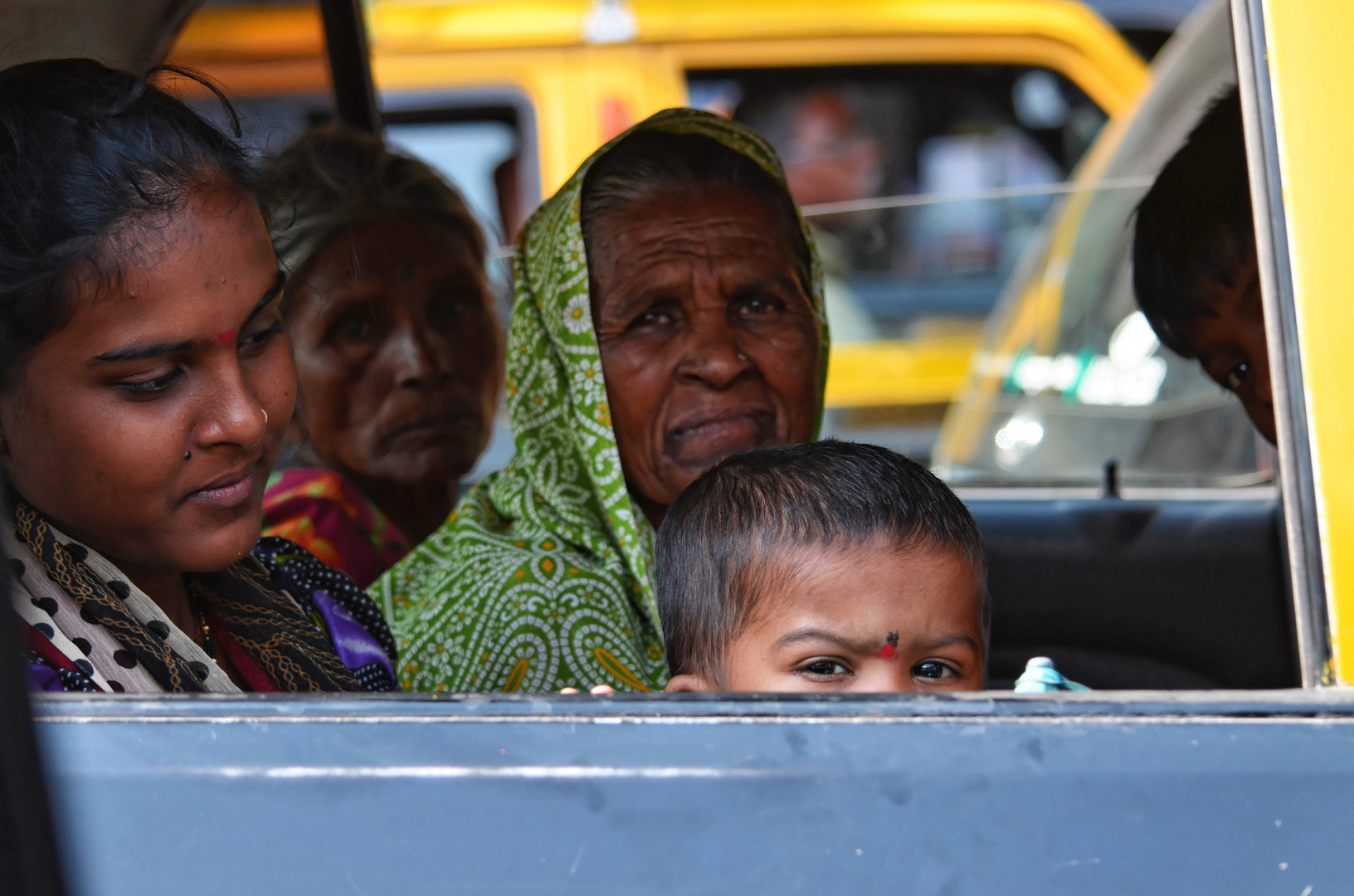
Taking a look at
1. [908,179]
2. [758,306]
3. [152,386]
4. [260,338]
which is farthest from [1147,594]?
[908,179]

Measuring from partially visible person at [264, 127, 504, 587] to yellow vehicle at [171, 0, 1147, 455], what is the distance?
66.4 inches

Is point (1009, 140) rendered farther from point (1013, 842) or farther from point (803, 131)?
point (1013, 842)

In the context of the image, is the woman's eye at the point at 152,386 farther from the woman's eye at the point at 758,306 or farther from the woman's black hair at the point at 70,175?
the woman's eye at the point at 758,306

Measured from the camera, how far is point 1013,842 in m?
0.95

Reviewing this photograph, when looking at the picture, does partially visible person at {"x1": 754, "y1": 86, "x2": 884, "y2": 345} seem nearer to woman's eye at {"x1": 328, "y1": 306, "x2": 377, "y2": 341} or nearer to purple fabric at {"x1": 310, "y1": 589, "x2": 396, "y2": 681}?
woman's eye at {"x1": 328, "y1": 306, "x2": 377, "y2": 341}

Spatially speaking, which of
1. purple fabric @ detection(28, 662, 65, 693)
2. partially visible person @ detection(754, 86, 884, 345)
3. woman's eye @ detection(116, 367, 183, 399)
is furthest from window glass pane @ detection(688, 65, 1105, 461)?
purple fabric @ detection(28, 662, 65, 693)

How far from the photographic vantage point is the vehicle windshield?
338cm

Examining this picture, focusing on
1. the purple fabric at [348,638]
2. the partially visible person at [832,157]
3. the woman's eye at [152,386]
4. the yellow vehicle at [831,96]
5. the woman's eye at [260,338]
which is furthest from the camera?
the partially visible person at [832,157]

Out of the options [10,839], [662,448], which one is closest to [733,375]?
[662,448]

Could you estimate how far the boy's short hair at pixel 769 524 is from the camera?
157 cm

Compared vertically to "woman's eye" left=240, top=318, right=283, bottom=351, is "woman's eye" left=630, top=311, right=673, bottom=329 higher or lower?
higher

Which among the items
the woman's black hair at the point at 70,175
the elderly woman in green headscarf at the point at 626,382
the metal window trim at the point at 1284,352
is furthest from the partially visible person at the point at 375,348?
the metal window trim at the point at 1284,352

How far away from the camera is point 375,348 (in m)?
2.85

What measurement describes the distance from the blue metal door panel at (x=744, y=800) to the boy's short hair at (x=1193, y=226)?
1285mm
